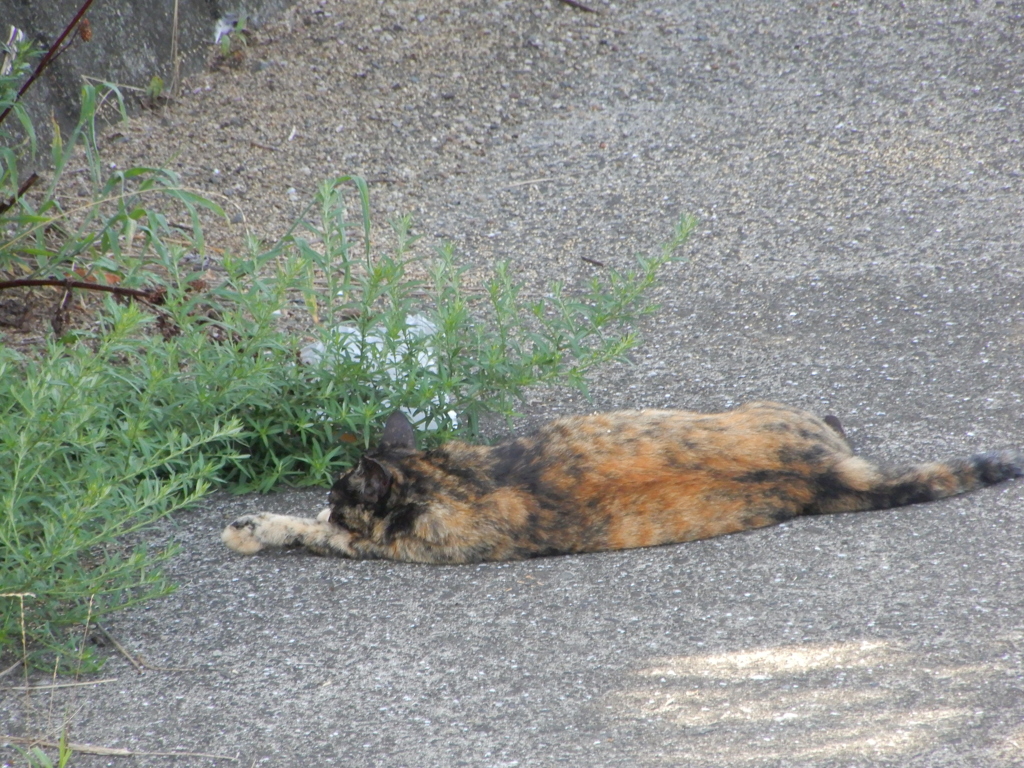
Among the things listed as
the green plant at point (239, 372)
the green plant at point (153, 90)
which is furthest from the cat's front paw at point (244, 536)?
the green plant at point (153, 90)

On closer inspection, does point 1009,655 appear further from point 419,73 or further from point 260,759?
point 419,73

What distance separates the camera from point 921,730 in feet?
9.09

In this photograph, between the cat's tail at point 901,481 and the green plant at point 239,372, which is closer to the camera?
the green plant at point 239,372

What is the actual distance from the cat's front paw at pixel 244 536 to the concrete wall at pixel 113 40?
4.04 m

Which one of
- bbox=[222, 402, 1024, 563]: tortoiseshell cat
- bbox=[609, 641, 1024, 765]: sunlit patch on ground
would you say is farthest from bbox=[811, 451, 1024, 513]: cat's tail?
bbox=[609, 641, 1024, 765]: sunlit patch on ground

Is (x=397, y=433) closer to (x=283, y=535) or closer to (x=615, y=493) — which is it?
(x=283, y=535)

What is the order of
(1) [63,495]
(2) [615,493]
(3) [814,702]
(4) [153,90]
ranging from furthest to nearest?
(4) [153,90], (2) [615,493], (1) [63,495], (3) [814,702]

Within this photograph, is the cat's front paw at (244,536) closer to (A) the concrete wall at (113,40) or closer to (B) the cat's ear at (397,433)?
(B) the cat's ear at (397,433)

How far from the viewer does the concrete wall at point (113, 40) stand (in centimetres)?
680

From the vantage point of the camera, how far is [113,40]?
24.2 feet

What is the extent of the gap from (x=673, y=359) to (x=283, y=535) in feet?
8.17

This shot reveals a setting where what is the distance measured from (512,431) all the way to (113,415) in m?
1.82

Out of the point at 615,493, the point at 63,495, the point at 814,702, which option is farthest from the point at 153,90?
the point at 814,702

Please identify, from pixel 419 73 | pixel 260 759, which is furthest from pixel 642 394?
pixel 419 73
